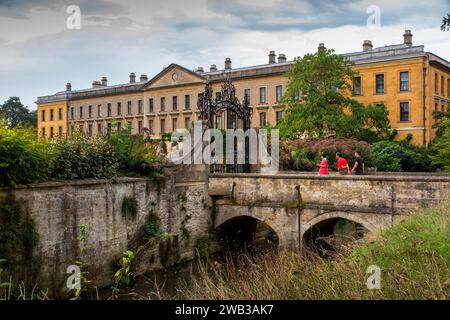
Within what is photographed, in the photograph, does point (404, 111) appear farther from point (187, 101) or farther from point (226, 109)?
point (226, 109)

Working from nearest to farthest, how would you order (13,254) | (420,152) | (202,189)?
(13,254) → (202,189) → (420,152)

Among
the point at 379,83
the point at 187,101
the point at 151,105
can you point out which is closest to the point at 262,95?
the point at 187,101

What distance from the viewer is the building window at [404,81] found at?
134 feet

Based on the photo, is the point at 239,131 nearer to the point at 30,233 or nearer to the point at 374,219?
the point at 374,219

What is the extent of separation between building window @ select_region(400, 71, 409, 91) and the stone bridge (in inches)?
1094

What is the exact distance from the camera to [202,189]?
1847 centimetres

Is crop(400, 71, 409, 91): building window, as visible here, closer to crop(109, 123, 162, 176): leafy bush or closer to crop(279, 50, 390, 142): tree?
crop(279, 50, 390, 142): tree

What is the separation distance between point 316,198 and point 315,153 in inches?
326

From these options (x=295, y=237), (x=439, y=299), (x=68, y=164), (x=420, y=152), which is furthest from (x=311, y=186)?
(x=420, y=152)

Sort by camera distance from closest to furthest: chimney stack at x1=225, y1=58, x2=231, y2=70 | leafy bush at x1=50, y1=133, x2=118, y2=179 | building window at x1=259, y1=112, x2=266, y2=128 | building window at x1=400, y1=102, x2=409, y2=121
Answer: leafy bush at x1=50, y1=133, x2=118, y2=179 < building window at x1=400, y1=102, x2=409, y2=121 < building window at x1=259, y1=112, x2=266, y2=128 < chimney stack at x1=225, y1=58, x2=231, y2=70

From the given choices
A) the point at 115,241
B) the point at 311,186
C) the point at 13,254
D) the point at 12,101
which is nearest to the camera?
the point at 13,254

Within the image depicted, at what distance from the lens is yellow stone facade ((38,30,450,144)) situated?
40.3m

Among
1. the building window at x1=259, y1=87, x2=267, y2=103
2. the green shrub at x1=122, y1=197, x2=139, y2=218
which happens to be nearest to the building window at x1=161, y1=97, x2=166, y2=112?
the building window at x1=259, y1=87, x2=267, y2=103

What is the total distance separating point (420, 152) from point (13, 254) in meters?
26.8
